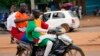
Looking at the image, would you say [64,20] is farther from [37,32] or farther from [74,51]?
[74,51]

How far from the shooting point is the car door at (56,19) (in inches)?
910

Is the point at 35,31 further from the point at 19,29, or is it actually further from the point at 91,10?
the point at 91,10

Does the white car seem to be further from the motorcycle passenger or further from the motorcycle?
the motorcycle

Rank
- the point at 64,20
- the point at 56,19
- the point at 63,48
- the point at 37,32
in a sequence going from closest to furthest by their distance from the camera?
the point at 63,48
the point at 37,32
the point at 64,20
the point at 56,19

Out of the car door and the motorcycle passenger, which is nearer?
the motorcycle passenger

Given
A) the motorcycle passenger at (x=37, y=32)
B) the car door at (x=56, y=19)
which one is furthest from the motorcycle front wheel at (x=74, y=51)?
the car door at (x=56, y=19)

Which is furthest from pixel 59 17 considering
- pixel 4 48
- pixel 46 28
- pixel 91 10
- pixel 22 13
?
pixel 91 10

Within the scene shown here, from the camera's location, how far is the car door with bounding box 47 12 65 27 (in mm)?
23125

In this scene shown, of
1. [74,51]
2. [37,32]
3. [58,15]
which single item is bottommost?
[58,15]

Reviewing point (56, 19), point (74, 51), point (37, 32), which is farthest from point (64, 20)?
point (74, 51)

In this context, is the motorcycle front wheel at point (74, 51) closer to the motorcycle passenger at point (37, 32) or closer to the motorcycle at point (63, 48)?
the motorcycle at point (63, 48)

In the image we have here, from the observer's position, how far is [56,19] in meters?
23.3

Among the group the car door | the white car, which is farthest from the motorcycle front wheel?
the car door

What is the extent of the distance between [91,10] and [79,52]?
1304 inches
